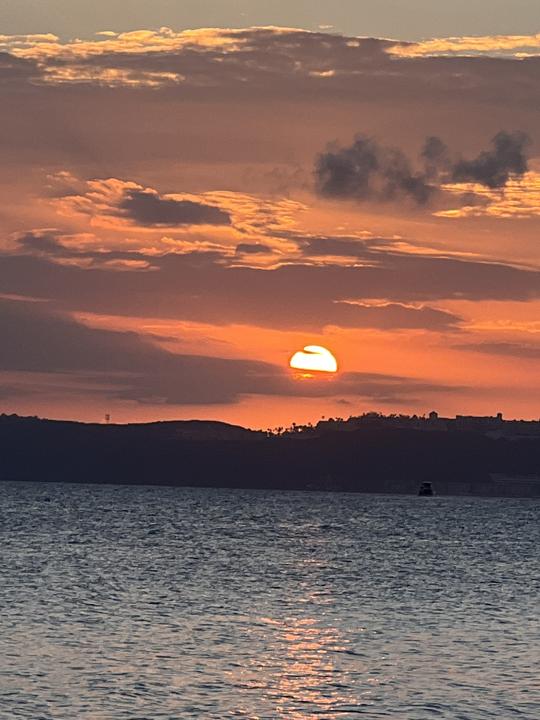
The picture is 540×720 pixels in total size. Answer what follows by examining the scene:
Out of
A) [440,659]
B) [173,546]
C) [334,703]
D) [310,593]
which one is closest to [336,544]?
[173,546]

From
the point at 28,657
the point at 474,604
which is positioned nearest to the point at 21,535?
the point at 474,604

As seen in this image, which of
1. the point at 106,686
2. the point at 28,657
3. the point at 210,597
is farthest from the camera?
the point at 210,597

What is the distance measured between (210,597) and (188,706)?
1683 inches

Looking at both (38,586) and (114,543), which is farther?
(114,543)

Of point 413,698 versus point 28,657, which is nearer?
point 413,698

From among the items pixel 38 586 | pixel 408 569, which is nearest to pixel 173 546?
pixel 408 569

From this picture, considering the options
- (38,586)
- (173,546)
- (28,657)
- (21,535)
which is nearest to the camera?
(28,657)

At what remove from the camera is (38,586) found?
99625mm

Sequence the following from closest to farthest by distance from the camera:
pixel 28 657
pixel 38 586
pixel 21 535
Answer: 1. pixel 28 657
2. pixel 38 586
3. pixel 21 535

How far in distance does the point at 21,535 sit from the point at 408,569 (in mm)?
67597

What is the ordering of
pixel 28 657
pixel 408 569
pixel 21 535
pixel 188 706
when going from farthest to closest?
pixel 21 535
pixel 408 569
pixel 28 657
pixel 188 706

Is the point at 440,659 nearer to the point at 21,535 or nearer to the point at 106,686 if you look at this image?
the point at 106,686

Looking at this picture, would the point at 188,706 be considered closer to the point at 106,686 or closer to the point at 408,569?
the point at 106,686

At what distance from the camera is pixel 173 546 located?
169 metres
